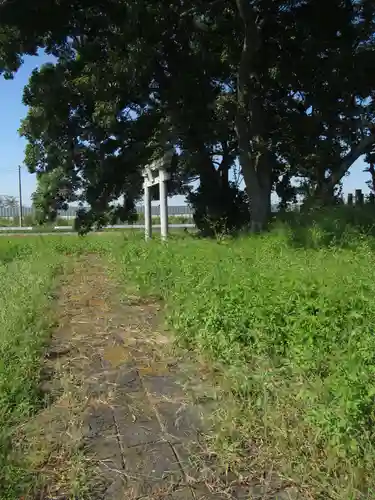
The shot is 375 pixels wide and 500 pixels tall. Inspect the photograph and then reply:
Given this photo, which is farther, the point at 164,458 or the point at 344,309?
the point at 344,309

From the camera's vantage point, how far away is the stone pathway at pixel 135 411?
243cm

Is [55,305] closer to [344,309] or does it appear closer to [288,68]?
[344,309]

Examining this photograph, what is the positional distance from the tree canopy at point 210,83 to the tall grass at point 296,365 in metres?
7.70

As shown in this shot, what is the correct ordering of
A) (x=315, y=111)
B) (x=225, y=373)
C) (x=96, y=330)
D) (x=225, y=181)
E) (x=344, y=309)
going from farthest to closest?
(x=225, y=181) → (x=315, y=111) → (x=96, y=330) → (x=225, y=373) → (x=344, y=309)

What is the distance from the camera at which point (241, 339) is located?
362 cm

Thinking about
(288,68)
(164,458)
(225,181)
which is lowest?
(164,458)

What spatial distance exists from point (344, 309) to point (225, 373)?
936 mm

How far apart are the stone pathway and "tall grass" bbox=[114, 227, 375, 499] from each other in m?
0.21

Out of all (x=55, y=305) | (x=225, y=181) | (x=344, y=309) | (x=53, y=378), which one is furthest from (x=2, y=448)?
(x=225, y=181)

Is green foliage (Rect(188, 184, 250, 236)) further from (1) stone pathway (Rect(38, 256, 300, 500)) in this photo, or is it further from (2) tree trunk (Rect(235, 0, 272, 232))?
(1) stone pathway (Rect(38, 256, 300, 500))

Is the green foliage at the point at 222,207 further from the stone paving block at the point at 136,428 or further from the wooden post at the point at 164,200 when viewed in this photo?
the stone paving block at the point at 136,428

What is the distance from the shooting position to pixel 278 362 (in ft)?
10.7

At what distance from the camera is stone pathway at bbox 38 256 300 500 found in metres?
2.43

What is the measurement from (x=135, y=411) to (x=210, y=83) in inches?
499
